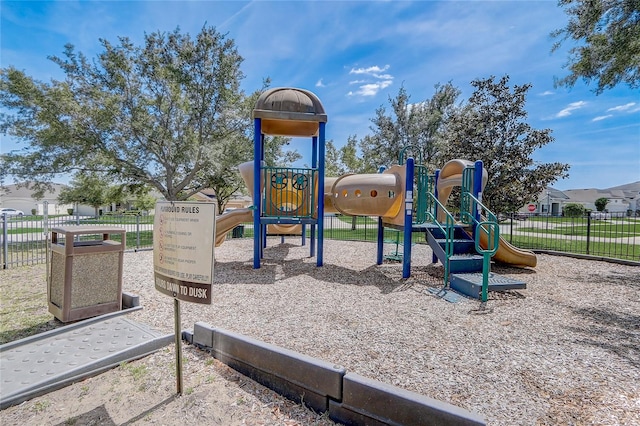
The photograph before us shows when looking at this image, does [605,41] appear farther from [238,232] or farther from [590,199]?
[590,199]

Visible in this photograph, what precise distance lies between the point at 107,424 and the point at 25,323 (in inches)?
113

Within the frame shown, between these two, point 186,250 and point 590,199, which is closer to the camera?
point 186,250

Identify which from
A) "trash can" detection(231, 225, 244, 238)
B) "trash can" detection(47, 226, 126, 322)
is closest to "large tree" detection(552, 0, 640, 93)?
"trash can" detection(47, 226, 126, 322)

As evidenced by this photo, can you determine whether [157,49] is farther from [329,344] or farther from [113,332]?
[329,344]

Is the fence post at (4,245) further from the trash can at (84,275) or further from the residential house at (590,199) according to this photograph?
the residential house at (590,199)

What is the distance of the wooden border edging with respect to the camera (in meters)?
2.02

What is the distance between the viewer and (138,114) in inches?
649

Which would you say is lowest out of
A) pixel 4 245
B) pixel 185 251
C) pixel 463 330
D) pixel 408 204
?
pixel 463 330

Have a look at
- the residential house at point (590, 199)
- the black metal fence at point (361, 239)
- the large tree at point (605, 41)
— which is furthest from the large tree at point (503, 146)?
the residential house at point (590, 199)

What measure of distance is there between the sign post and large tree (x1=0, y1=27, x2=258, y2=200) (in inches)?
582

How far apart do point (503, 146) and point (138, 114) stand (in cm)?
1768

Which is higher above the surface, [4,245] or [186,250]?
[186,250]

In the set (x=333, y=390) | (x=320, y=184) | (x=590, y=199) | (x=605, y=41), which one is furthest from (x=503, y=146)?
(x=590, y=199)

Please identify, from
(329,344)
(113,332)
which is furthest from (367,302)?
(113,332)
